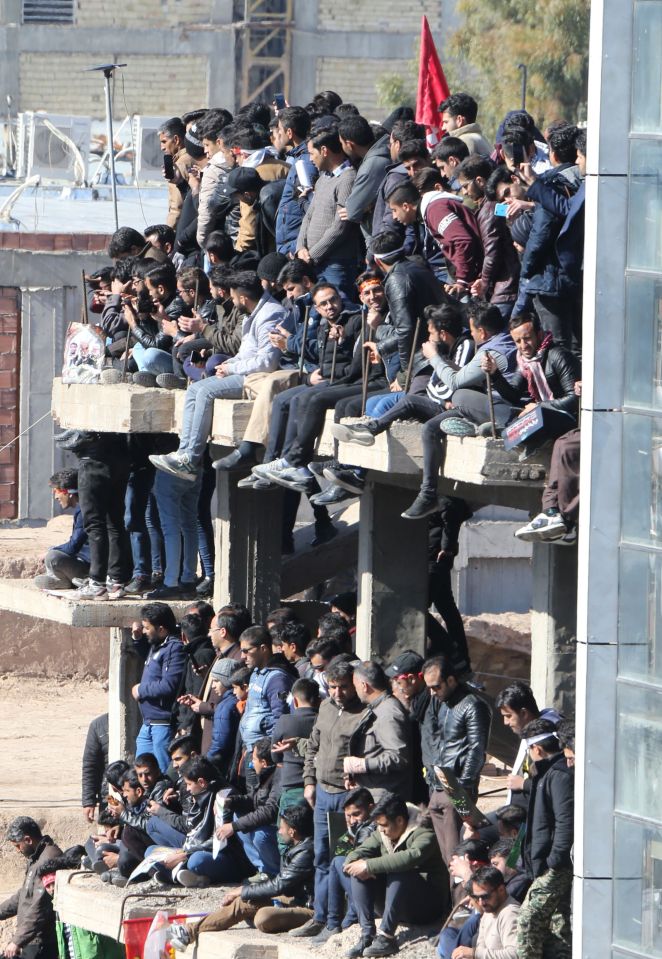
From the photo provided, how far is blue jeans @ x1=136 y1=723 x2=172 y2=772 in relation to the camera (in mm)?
18797

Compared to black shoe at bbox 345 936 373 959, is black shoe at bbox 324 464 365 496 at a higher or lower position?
higher

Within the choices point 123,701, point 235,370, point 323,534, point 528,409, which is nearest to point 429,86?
point 323,534

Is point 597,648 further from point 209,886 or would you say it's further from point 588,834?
point 209,886

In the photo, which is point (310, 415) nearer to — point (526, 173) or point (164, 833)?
point (526, 173)

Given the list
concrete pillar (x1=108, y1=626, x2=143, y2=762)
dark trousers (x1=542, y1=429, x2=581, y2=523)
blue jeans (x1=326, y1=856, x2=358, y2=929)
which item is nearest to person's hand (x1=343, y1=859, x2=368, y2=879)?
blue jeans (x1=326, y1=856, x2=358, y2=929)

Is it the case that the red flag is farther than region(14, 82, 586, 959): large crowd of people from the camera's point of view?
Yes

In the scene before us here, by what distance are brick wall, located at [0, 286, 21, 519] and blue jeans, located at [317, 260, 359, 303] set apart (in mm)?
15763

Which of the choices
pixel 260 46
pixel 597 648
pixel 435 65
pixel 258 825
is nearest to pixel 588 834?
pixel 597 648

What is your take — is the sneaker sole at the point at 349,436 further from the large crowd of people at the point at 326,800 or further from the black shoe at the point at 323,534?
the black shoe at the point at 323,534

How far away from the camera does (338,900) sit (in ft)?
50.5

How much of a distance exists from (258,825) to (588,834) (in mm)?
3975

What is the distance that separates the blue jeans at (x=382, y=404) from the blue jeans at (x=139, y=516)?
4878mm

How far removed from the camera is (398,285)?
15734 millimetres

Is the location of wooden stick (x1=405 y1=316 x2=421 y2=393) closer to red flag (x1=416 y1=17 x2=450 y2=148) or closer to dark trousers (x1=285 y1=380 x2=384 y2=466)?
dark trousers (x1=285 y1=380 x2=384 y2=466)
